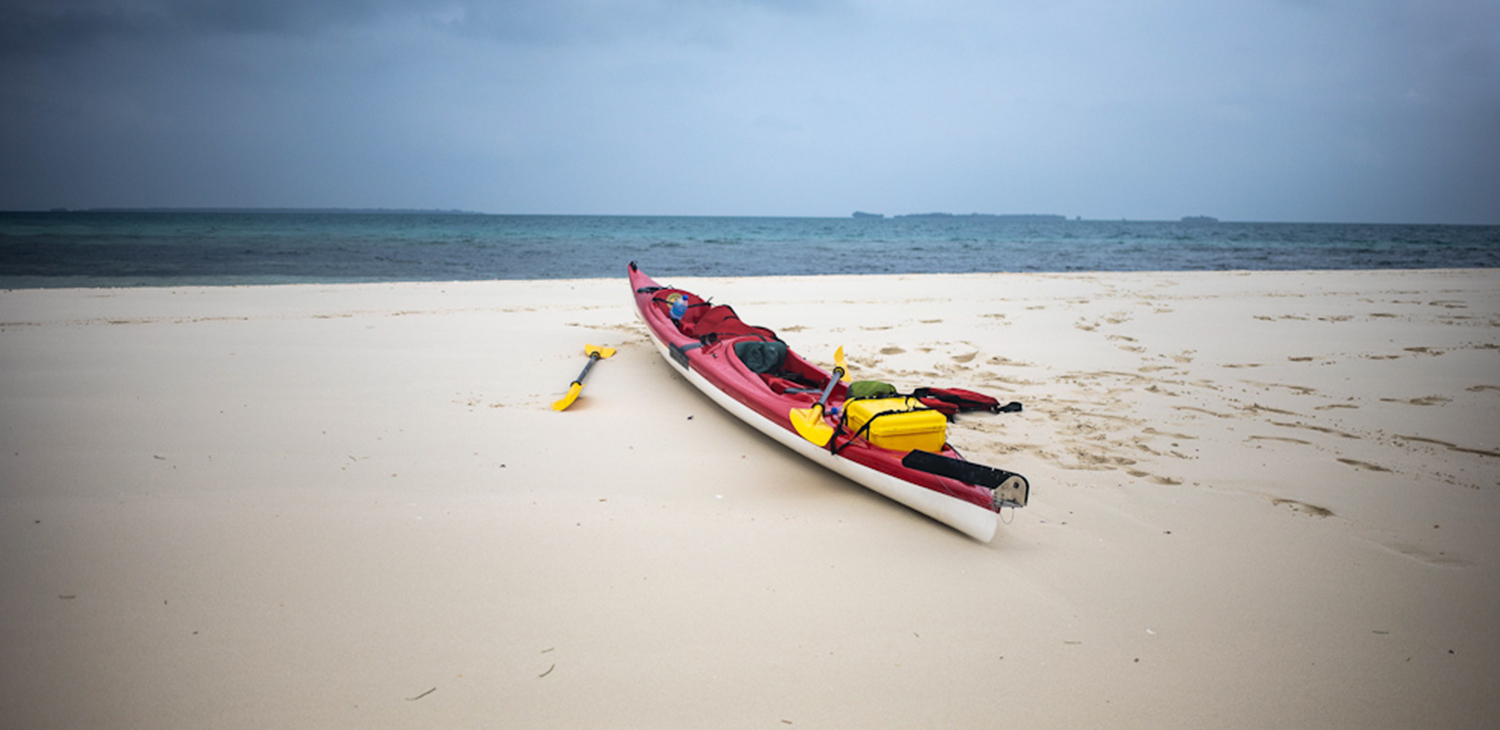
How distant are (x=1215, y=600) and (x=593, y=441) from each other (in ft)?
10.8

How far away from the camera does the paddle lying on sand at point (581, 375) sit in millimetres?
4914

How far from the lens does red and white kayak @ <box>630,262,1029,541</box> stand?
297 centimetres

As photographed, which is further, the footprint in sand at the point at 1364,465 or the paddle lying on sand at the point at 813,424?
the footprint in sand at the point at 1364,465

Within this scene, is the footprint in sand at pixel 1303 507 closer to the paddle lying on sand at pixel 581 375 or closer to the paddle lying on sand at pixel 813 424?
the paddle lying on sand at pixel 813 424

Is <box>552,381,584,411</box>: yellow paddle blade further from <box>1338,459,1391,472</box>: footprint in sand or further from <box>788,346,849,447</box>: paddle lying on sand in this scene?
<box>1338,459,1391,472</box>: footprint in sand

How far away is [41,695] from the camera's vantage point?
2031 mm

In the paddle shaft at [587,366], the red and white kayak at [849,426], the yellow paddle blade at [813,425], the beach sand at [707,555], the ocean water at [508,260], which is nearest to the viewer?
the beach sand at [707,555]

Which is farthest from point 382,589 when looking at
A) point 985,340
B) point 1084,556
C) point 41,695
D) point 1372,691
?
point 985,340

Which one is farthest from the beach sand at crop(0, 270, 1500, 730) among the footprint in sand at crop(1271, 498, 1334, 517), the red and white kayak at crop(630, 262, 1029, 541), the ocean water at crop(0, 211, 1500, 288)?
the ocean water at crop(0, 211, 1500, 288)

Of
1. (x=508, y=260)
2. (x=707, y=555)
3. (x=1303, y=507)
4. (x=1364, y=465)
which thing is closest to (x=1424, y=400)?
(x=1364, y=465)

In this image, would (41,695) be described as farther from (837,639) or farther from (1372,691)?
(1372,691)

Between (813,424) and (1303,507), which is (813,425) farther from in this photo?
(1303,507)

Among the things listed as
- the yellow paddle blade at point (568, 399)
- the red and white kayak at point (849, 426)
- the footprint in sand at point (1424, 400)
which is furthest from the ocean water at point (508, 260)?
the footprint in sand at point (1424, 400)

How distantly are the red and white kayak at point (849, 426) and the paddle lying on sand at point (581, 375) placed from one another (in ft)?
2.44
